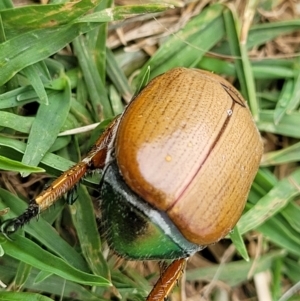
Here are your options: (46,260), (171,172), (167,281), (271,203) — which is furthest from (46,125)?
(271,203)

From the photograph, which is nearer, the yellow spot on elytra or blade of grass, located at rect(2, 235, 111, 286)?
the yellow spot on elytra

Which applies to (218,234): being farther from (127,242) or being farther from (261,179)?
(261,179)

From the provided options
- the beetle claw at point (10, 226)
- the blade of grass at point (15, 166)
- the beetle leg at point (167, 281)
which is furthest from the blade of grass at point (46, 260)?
the blade of grass at point (15, 166)

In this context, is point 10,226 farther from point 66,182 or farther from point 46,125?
point 46,125

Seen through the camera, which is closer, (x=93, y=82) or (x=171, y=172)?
(x=171, y=172)

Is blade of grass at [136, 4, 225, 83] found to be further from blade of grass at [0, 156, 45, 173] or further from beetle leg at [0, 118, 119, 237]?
blade of grass at [0, 156, 45, 173]

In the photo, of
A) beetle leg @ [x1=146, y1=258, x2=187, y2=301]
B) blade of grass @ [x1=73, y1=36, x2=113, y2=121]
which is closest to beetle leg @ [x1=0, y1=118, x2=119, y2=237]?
blade of grass @ [x1=73, y1=36, x2=113, y2=121]

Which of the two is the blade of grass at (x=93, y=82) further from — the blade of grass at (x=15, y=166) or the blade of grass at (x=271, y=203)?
the blade of grass at (x=271, y=203)
